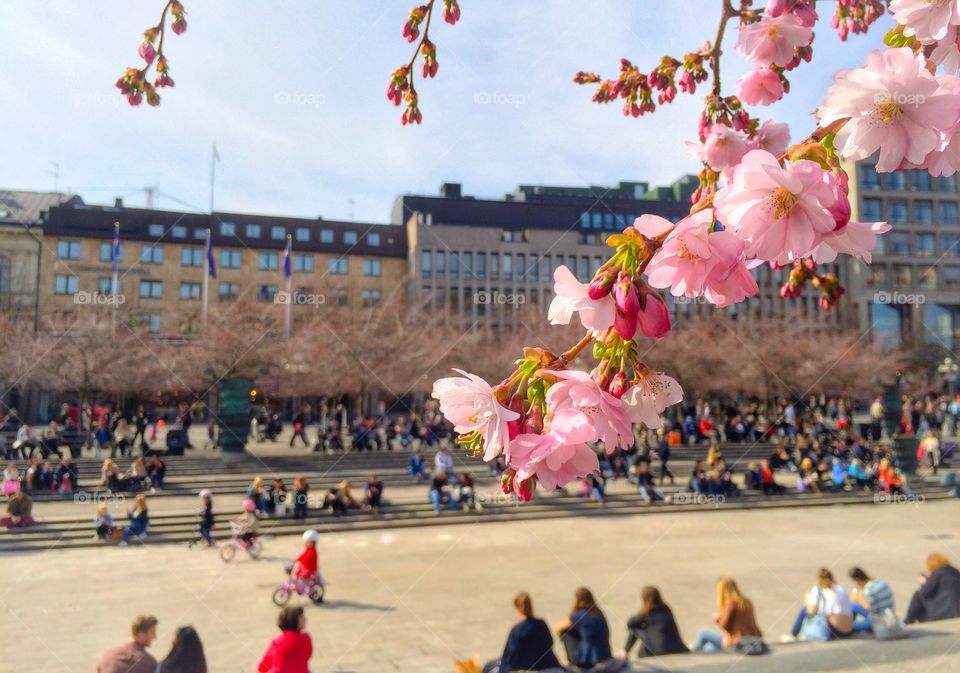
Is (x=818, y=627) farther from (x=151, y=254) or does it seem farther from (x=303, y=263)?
(x=151, y=254)

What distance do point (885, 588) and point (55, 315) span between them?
36.2 meters

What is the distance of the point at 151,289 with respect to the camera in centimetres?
5153

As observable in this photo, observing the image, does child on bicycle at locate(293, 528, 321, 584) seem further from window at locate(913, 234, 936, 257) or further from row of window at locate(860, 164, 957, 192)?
window at locate(913, 234, 936, 257)

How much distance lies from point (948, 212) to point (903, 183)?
445cm

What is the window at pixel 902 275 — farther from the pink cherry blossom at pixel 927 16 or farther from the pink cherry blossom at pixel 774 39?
the pink cherry blossom at pixel 927 16

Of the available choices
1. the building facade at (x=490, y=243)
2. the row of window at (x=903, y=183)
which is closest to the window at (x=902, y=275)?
the row of window at (x=903, y=183)

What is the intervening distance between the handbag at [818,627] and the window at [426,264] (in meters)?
48.6

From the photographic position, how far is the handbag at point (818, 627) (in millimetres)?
8289

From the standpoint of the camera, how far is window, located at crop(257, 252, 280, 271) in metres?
52.5

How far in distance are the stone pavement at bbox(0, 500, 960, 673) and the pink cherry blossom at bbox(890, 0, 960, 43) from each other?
577cm

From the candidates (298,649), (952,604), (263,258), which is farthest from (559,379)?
(263,258)

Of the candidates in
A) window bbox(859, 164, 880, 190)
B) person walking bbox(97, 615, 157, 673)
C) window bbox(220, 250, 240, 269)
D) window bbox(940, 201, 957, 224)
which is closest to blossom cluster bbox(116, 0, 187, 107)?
person walking bbox(97, 615, 157, 673)

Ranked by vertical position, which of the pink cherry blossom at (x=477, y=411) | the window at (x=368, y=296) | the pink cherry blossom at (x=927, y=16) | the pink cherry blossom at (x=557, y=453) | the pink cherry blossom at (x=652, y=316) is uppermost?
the window at (x=368, y=296)

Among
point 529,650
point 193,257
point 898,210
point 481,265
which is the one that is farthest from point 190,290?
point 898,210
